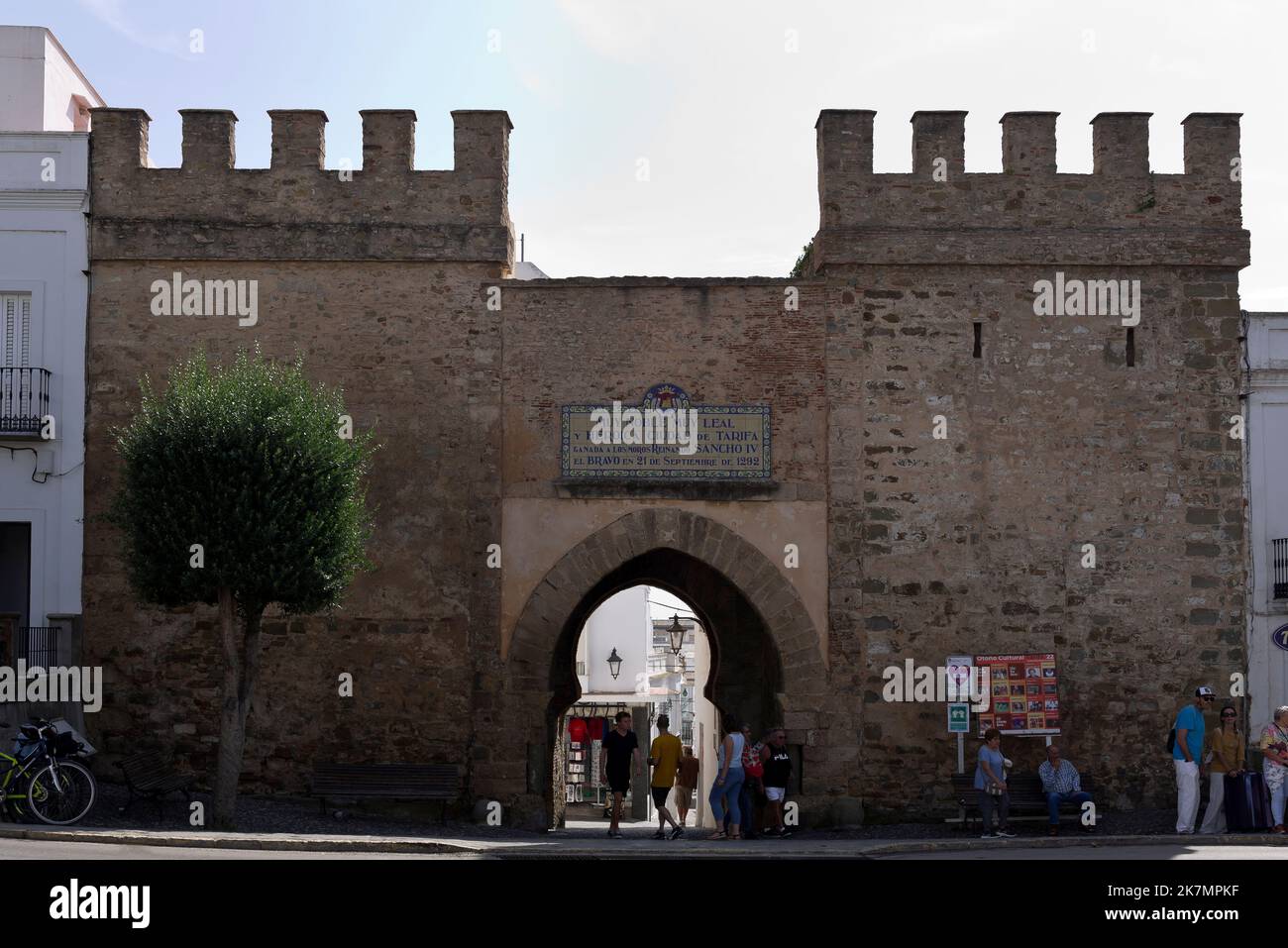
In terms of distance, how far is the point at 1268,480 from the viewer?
59.7 feet

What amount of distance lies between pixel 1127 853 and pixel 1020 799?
312cm

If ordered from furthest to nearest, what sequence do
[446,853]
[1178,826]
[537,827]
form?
1. [537,827]
2. [1178,826]
3. [446,853]

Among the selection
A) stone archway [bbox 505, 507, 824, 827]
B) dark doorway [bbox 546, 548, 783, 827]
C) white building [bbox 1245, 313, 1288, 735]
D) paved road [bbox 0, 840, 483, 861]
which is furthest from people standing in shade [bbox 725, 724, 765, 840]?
white building [bbox 1245, 313, 1288, 735]

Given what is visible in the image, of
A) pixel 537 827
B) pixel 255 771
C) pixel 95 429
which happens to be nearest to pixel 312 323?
pixel 95 429

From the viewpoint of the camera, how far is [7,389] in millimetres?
17688

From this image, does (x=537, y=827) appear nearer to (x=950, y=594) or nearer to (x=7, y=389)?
(x=950, y=594)

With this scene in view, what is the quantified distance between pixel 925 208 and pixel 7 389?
1086cm

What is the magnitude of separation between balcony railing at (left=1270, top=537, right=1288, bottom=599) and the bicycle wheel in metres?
13.2

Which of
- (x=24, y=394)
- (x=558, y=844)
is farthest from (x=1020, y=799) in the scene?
(x=24, y=394)

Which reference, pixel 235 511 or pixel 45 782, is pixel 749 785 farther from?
pixel 45 782

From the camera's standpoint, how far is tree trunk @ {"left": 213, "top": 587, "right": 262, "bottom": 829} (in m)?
15.3

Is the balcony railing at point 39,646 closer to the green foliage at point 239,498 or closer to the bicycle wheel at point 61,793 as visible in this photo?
the green foliage at point 239,498

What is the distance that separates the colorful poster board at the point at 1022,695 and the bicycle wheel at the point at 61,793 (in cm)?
956

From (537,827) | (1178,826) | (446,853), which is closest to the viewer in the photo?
(446,853)
